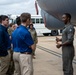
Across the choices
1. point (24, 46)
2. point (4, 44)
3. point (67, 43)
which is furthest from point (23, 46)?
point (67, 43)

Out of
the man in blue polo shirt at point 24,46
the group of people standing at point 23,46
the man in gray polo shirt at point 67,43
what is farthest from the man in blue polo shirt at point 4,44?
the man in gray polo shirt at point 67,43

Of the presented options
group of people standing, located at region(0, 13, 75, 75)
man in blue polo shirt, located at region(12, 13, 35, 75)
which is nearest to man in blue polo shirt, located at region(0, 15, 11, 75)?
group of people standing, located at region(0, 13, 75, 75)

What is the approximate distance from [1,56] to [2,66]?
25 cm

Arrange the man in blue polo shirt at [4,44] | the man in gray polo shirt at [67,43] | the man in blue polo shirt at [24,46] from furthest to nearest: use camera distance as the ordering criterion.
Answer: the man in gray polo shirt at [67,43] < the man in blue polo shirt at [4,44] < the man in blue polo shirt at [24,46]

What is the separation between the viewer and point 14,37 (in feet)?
19.9

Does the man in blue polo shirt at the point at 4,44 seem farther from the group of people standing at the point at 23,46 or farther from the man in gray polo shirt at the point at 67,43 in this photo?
the man in gray polo shirt at the point at 67,43

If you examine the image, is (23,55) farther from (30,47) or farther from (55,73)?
(55,73)

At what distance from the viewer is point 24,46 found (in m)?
5.93

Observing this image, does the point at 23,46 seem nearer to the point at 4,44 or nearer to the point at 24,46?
the point at 24,46

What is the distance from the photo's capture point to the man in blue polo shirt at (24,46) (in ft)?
19.1

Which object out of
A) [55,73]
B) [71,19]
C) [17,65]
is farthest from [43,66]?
[17,65]

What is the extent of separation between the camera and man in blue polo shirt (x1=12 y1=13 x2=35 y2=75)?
5812 millimetres

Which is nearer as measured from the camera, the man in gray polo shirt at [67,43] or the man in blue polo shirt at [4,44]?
the man in blue polo shirt at [4,44]

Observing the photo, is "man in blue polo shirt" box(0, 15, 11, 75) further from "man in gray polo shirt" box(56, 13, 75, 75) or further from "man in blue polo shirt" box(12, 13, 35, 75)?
"man in gray polo shirt" box(56, 13, 75, 75)
